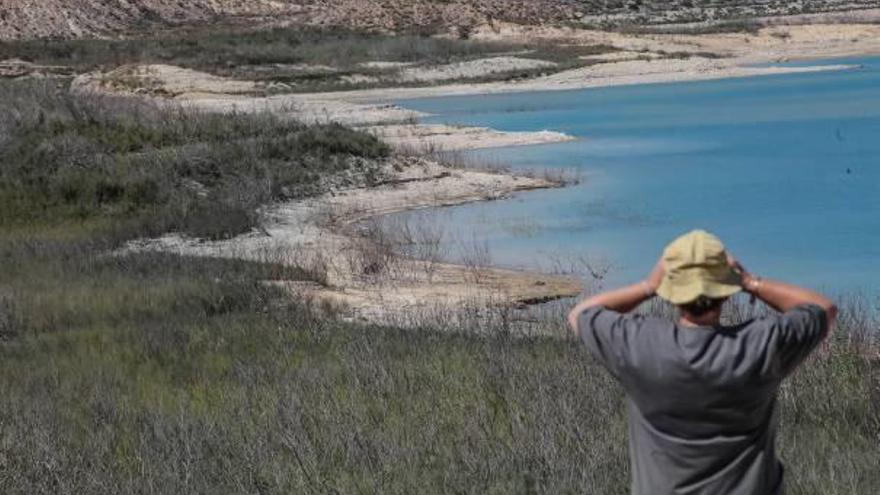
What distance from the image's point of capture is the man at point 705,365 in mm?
3838

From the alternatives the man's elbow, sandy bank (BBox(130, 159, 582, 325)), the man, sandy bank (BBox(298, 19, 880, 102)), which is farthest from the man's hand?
sandy bank (BBox(298, 19, 880, 102))

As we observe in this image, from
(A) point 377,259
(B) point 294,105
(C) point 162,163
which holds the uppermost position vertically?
(A) point 377,259

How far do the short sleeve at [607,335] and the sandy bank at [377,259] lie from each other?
9157 mm

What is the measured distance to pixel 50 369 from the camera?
1092cm

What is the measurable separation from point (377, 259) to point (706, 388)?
15.3 m

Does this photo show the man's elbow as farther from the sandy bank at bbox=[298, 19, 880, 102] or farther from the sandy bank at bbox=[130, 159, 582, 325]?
the sandy bank at bbox=[298, 19, 880, 102]

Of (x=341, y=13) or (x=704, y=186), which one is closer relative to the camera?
(x=704, y=186)

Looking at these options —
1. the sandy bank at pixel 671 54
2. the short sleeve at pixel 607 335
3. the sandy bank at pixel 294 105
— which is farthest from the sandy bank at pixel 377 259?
the sandy bank at pixel 671 54

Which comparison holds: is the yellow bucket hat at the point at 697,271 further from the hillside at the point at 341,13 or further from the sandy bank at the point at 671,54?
the hillside at the point at 341,13

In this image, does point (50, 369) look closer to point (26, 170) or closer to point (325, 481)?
point (325, 481)

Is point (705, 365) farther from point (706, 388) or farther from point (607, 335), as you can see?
point (607, 335)

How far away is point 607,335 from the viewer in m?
4.04

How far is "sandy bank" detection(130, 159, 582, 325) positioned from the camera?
15812 mm

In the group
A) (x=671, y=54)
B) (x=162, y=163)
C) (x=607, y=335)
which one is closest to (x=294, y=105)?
(x=162, y=163)
